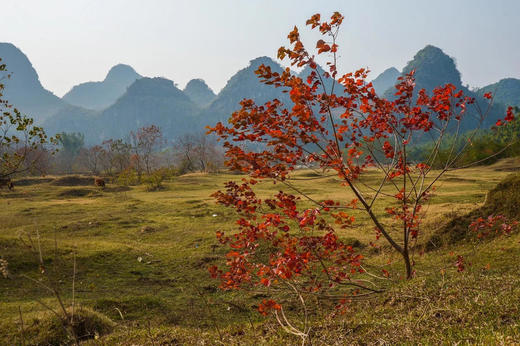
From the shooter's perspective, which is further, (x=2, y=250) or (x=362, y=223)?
(x=362, y=223)

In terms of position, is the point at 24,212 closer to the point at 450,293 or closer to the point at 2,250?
the point at 2,250

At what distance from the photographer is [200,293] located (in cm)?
374

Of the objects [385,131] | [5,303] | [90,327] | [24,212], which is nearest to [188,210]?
[24,212]

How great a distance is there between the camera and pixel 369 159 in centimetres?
783

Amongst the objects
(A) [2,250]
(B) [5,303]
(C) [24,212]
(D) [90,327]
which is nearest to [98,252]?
(A) [2,250]

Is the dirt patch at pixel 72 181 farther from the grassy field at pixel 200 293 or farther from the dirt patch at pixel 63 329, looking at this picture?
the dirt patch at pixel 63 329

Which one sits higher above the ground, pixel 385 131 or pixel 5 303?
pixel 385 131

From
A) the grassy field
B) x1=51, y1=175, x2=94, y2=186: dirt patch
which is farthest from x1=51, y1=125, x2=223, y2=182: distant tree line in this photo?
the grassy field

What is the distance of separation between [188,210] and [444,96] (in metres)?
21.5

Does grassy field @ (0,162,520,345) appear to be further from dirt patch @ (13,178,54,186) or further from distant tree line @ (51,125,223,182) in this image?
distant tree line @ (51,125,223,182)

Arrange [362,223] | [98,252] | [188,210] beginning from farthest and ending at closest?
[188,210] < [362,223] < [98,252]

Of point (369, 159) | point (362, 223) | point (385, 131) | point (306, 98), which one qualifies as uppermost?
point (306, 98)

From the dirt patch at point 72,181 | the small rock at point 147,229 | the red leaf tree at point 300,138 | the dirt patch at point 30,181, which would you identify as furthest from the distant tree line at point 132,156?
the red leaf tree at point 300,138

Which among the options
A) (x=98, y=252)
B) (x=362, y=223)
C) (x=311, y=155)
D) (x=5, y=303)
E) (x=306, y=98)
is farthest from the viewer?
(x=362, y=223)
